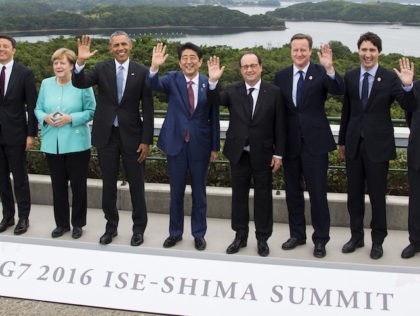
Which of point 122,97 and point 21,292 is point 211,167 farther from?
point 21,292

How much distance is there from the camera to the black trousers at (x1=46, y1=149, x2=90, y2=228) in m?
4.75

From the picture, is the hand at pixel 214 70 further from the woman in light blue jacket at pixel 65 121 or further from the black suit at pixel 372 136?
the woman in light blue jacket at pixel 65 121

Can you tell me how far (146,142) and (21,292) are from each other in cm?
155

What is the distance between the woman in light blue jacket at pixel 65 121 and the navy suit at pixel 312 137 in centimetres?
175

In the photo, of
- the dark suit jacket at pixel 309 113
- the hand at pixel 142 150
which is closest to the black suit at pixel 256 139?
the dark suit jacket at pixel 309 113

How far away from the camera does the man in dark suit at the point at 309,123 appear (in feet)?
13.8

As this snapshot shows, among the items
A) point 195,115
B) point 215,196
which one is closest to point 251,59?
point 195,115

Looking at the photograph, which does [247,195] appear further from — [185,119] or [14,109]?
[14,109]

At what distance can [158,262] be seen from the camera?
13.8 ft

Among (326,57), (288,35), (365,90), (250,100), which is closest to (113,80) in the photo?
(250,100)

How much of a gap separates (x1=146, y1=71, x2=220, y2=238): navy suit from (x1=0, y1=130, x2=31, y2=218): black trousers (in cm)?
138

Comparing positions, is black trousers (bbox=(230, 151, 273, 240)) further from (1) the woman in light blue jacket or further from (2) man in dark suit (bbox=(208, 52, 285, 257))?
(1) the woman in light blue jacket

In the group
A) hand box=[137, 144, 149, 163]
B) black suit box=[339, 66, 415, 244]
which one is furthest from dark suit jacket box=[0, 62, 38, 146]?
black suit box=[339, 66, 415, 244]

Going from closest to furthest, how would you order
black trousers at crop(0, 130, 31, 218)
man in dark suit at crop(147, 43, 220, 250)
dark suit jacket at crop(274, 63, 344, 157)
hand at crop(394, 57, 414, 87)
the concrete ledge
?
1. hand at crop(394, 57, 414, 87)
2. dark suit jacket at crop(274, 63, 344, 157)
3. man in dark suit at crop(147, 43, 220, 250)
4. black trousers at crop(0, 130, 31, 218)
5. the concrete ledge
